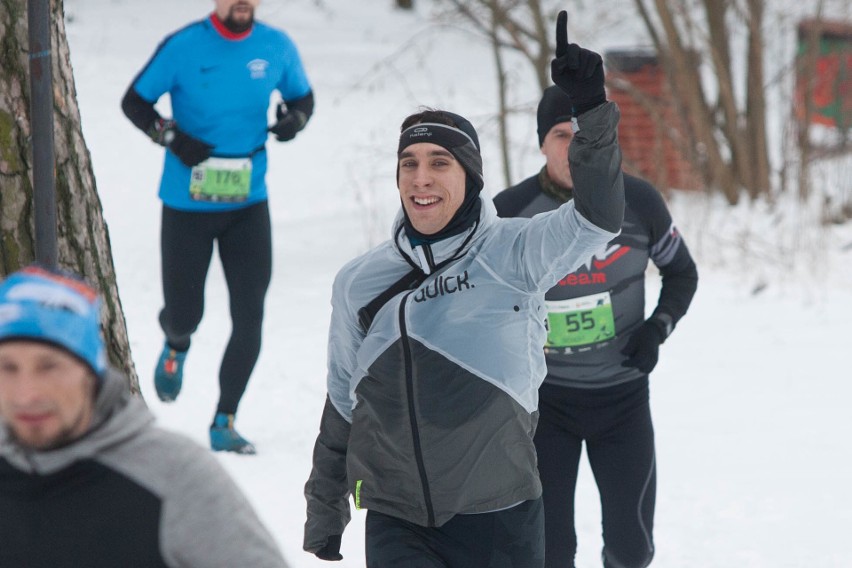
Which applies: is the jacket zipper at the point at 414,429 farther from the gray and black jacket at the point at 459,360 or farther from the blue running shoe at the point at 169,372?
the blue running shoe at the point at 169,372

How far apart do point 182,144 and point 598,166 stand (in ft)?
9.74

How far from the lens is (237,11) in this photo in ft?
17.5

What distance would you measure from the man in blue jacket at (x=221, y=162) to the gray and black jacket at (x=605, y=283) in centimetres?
176

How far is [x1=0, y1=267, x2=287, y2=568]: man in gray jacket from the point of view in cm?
177

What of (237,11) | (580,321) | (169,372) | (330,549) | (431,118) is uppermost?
(237,11)

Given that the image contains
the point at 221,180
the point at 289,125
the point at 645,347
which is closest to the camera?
the point at 645,347

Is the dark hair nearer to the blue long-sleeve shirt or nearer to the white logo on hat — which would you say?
the white logo on hat

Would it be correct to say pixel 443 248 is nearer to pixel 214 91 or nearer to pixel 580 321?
pixel 580 321

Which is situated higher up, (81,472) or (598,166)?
(598,166)

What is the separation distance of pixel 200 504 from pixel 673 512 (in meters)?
3.85

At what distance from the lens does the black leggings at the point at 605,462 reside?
12.5 ft

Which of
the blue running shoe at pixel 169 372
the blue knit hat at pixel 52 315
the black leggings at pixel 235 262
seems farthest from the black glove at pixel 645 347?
the blue running shoe at pixel 169 372

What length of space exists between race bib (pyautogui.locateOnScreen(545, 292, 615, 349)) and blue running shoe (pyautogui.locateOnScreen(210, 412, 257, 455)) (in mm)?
1993

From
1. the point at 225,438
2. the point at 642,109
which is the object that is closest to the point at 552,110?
the point at 225,438
